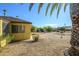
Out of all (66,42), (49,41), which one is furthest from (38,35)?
(66,42)

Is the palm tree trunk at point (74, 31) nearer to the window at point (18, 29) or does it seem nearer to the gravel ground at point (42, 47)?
the gravel ground at point (42, 47)

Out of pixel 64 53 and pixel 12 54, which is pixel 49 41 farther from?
pixel 12 54

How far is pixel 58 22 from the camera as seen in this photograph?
2.91 m

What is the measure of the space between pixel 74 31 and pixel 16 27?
654 mm

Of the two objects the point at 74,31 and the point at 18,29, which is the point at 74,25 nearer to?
the point at 74,31

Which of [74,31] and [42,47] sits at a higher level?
[74,31]

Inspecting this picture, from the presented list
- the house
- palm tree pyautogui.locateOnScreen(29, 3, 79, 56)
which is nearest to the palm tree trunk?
palm tree pyautogui.locateOnScreen(29, 3, 79, 56)

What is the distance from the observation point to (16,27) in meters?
2.94

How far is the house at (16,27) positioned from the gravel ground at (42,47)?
0.08m

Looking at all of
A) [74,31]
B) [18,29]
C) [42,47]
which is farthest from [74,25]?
[18,29]

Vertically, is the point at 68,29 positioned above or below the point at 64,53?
above

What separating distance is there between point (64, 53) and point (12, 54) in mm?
583

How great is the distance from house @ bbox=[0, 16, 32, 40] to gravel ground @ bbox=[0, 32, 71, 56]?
0.27 ft

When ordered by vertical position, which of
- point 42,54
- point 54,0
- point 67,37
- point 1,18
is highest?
point 54,0
